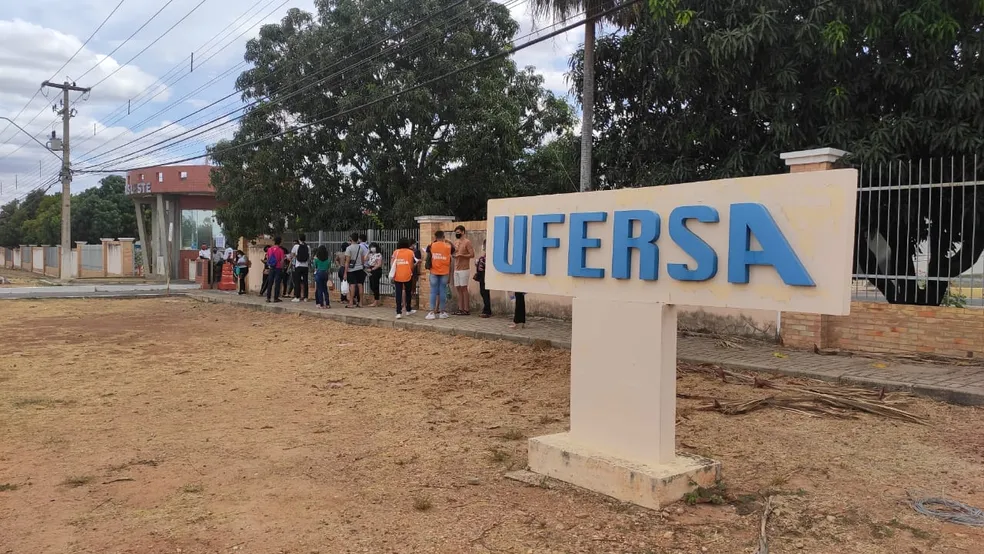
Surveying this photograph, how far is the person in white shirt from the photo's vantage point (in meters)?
16.3

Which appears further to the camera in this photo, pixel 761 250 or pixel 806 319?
pixel 806 319

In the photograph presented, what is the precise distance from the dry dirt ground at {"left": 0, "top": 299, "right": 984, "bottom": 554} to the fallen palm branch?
5.6 inches

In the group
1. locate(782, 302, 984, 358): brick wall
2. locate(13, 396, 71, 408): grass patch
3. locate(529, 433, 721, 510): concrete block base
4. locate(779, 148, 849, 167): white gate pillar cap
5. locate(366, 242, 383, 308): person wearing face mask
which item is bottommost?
locate(13, 396, 71, 408): grass patch

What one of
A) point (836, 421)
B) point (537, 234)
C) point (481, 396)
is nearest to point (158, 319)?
point (481, 396)

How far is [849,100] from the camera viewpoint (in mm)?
9750

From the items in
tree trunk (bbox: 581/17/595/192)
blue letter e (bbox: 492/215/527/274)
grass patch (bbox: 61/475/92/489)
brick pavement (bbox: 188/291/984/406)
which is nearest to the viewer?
grass patch (bbox: 61/475/92/489)

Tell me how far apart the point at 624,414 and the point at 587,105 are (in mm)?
9154

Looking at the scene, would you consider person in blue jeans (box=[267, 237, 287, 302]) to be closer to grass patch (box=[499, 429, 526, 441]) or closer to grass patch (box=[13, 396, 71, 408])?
grass patch (box=[13, 396, 71, 408])

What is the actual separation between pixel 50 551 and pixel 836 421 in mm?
5451

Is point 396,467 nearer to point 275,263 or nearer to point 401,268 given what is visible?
point 401,268

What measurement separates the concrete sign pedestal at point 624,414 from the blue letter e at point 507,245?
28.4 inches

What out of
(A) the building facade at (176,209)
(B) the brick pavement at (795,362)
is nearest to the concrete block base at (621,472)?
(B) the brick pavement at (795,362)

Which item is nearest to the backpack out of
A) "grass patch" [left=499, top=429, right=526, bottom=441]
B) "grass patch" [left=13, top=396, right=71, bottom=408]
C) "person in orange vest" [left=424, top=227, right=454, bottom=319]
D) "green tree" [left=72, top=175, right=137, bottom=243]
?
"person in orange vest" [left=424, top=227, right=454, bottom=319]

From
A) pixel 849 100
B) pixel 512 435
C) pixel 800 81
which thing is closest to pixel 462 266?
pixel 800 81
